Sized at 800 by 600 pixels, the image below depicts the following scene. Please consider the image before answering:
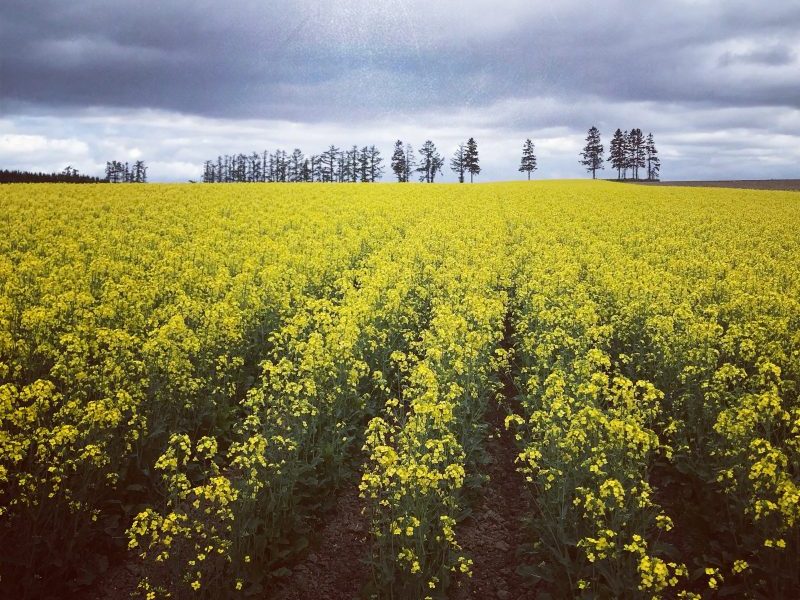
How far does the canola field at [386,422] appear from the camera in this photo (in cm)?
630

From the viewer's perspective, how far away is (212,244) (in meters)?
20.1

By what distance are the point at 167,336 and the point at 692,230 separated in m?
26.9

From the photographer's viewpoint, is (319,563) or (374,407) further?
(374,407)

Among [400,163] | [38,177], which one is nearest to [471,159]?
[400,163]

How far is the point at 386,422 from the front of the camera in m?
9.38

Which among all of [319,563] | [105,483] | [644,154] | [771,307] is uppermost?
[644,154]

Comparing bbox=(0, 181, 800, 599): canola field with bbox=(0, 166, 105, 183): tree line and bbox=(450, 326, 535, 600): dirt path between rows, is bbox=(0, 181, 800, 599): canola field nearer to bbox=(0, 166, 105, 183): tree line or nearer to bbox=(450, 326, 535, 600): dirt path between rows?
bbox=(450, 326, 535, 600): dirt path between rows

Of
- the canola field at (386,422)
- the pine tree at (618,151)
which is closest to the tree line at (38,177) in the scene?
the canola field at (386,422)

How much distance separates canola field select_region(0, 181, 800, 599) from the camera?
6.30m

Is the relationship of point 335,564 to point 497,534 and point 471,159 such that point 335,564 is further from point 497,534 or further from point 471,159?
point 471,159

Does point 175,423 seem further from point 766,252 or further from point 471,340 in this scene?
point 766,252

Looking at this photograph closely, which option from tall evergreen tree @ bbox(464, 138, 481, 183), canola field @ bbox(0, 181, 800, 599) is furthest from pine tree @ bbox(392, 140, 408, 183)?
canola field @ bbox(0, 181, 800, 599)

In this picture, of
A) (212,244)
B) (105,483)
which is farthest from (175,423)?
(212,244)

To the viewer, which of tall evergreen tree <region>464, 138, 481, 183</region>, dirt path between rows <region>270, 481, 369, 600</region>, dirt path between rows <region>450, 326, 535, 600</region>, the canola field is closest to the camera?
the canola field
